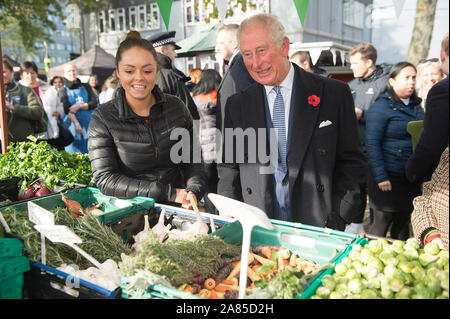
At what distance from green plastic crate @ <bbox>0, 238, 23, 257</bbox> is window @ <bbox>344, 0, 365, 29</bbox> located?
23.6 metres

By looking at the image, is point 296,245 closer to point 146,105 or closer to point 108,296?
point 108,296

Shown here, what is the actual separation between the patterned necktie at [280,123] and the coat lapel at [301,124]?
52 millimetres

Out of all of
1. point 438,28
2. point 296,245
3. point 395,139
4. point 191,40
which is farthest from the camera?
point 438,28

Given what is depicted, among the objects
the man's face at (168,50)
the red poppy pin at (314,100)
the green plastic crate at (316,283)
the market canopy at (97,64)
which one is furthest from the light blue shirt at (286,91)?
the market canopy at (97,64)

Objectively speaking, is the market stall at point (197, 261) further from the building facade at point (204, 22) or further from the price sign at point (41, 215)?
the building facade at point (204, 22)

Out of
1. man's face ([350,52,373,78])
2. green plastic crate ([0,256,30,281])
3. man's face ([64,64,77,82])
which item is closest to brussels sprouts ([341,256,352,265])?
green plastic crate ([0,256,30,281])

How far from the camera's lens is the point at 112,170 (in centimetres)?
227

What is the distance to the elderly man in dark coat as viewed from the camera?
6.83 feet

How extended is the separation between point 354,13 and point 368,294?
2486cm

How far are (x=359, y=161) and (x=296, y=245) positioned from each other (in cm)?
69

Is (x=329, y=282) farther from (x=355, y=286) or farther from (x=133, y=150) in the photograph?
(x=133, y=150)

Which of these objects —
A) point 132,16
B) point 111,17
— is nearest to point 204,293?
point 132,16

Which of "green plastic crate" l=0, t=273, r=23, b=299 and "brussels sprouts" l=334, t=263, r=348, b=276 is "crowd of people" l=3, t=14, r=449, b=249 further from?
"green plastic crate" l=0, t=273, r=23, b=299

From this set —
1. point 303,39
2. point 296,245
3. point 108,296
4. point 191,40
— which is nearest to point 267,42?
point 296,245
